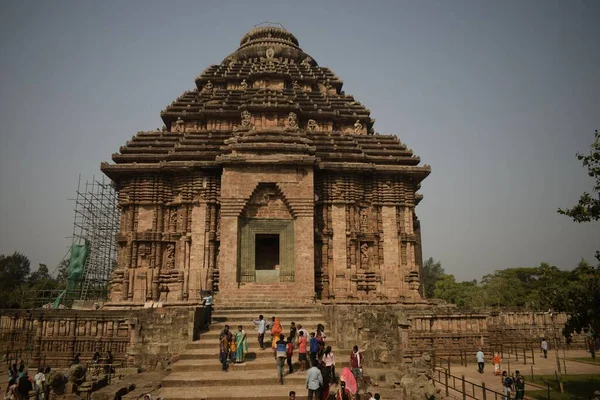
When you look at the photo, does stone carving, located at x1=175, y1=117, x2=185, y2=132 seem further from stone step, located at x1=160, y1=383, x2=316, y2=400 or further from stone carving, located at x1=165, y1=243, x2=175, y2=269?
stone step, located at x1=160, y1=383, x2=316, y2=400

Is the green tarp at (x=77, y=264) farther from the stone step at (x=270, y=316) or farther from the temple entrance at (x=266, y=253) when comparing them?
the stone step at (x=270, y=316)

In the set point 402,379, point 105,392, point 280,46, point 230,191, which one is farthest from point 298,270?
point 280,46

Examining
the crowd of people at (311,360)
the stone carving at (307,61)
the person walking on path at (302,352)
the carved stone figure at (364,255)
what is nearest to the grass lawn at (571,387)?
the crowd of people at (311,360)

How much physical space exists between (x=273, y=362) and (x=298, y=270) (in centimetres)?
796

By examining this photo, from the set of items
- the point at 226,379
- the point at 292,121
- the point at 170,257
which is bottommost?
the point at 226,379

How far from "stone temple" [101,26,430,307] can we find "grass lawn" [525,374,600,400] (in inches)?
286

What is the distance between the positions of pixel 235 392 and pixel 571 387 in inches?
425

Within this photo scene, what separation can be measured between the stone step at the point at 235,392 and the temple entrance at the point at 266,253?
1144 centimetres

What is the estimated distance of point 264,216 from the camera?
70.3ft

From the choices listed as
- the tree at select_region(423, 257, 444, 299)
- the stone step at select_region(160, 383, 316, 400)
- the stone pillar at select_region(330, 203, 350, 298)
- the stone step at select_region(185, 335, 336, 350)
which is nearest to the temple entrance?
the stone pillar at select_region(330, 203, 350, 298)

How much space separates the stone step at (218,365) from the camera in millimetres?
12094

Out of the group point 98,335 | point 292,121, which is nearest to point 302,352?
point 98,335

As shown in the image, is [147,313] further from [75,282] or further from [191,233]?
[75,282]

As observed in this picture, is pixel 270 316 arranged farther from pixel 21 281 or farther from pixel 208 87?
pixel 21 281
